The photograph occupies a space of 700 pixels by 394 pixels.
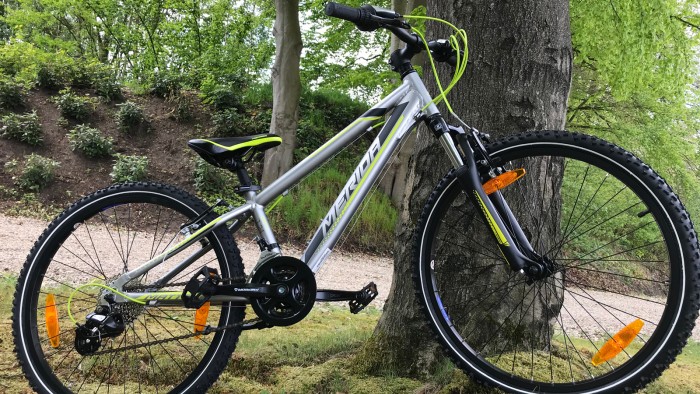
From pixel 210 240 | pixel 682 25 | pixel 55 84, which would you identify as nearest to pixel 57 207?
pixel 55 84

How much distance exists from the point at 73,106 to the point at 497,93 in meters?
10.8

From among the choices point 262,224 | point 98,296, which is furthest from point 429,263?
point 98,296

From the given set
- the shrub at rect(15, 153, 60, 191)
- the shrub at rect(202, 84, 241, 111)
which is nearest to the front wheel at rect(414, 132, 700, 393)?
the shrub at rect(15, 153, 60, 191)

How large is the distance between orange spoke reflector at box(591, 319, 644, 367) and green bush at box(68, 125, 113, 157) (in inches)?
407

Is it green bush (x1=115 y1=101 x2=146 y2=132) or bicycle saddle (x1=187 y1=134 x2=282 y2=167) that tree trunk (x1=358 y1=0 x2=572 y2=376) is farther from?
green bush (x1=115 y1=101 x2=146 y2=132)

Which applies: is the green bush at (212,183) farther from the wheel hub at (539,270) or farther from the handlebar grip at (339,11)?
the wheel hub at (539,270)

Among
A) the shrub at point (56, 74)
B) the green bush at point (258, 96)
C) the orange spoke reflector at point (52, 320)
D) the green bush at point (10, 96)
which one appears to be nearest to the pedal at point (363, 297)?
the orange spoke reflector at point (52, 320)

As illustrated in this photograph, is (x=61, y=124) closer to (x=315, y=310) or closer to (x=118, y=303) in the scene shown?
(x=315, y=310)

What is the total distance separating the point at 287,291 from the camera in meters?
2.23

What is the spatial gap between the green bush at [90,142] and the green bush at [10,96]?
1698mm

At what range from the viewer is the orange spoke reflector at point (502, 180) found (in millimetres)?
2160

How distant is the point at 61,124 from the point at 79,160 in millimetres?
1236

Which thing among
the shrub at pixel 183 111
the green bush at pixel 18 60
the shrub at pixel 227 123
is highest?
the green bush at pixel 18 60

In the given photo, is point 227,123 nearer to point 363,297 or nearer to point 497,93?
point 497,93
